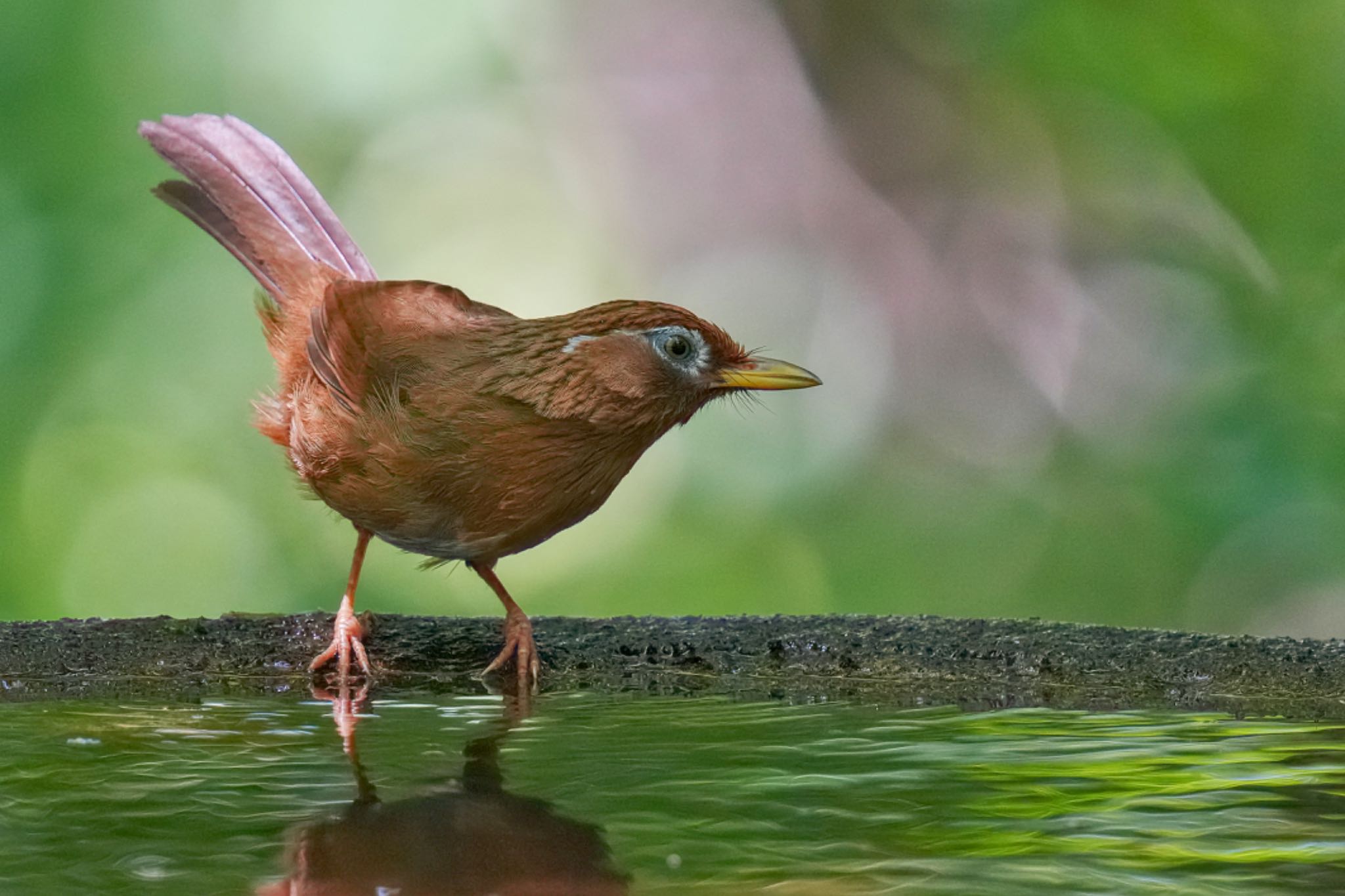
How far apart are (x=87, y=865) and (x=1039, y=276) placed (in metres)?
6.29

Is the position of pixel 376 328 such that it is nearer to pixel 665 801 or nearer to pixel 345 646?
pixel 345 646

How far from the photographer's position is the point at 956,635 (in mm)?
3943

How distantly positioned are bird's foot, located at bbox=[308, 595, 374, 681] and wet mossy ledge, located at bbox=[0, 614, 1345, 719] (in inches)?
2.2

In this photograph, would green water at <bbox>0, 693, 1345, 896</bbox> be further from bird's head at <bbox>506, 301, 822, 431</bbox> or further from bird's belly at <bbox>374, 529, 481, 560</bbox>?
bird's head at <bbox>506, 301, 822, 431</bbox>

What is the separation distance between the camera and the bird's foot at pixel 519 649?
3.88 m

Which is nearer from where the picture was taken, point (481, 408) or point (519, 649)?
point (481, 408)

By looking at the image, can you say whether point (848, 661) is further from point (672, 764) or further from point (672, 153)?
point (672, 153)

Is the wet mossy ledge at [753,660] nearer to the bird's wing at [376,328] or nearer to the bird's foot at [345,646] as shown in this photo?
the bird's foot at [345,646]

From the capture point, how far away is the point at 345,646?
13.0ft

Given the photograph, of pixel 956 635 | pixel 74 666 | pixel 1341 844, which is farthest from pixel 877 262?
pixel 1341 844

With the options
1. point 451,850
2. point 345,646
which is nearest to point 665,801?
point 451,850

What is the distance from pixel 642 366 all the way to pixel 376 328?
0.85m

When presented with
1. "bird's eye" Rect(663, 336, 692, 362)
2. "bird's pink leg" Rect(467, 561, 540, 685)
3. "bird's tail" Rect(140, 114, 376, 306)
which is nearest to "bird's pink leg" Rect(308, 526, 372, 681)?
"bird's pink leg" Rect(467, 561, 540, 685)

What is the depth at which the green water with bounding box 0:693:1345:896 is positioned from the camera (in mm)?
1905
